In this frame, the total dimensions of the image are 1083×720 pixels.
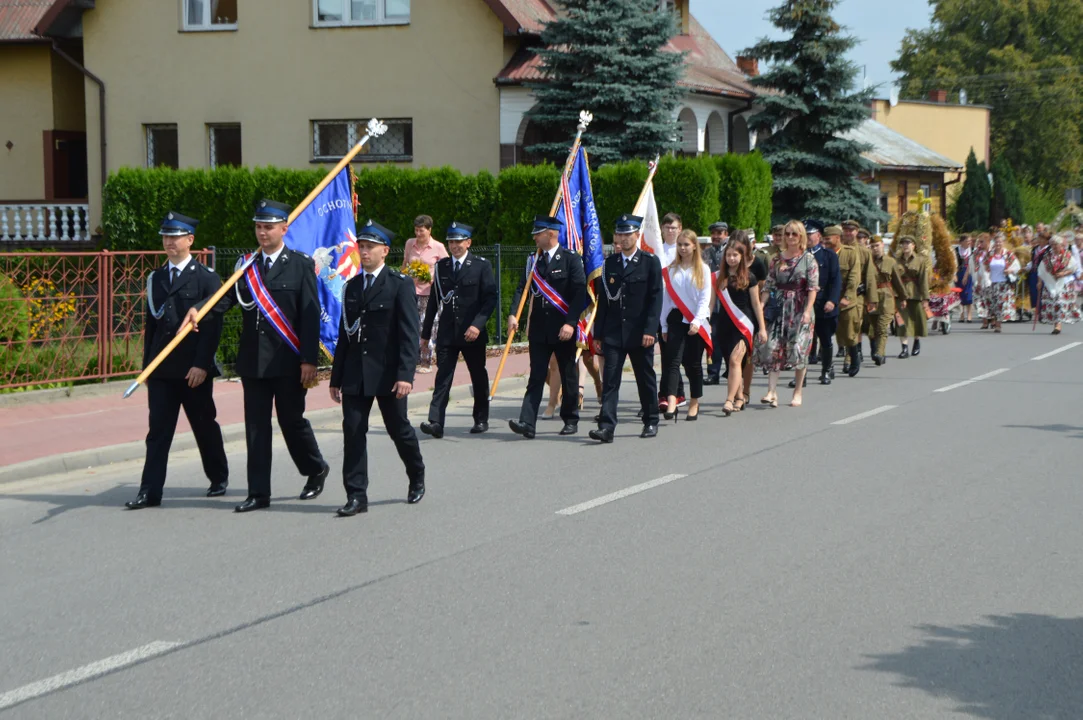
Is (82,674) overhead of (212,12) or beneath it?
beneath

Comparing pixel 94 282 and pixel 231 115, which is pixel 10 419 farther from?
pixel 231 115

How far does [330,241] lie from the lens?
10.4 meters

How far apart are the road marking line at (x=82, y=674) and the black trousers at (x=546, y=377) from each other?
6.21 m

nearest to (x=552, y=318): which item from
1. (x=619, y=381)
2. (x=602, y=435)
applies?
(x=619, y=381)

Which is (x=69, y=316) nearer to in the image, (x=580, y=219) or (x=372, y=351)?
(x=580, y=219)

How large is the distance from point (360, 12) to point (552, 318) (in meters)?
18.1

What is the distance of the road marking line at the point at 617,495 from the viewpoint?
27.3ft

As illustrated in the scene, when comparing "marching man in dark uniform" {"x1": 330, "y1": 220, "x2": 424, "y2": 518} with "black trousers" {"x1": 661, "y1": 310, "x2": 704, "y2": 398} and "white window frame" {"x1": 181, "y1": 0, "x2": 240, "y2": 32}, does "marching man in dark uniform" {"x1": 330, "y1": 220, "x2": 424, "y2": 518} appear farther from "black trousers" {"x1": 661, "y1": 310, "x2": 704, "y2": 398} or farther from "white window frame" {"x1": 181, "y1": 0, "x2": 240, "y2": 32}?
"white window frame" {"x1": 181, "y1": 0, "x2": 240, "y2": 32}

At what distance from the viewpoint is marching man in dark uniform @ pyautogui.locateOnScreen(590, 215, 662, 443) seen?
37.0 feet

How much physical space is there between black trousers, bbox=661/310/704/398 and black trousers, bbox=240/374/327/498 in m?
4.73

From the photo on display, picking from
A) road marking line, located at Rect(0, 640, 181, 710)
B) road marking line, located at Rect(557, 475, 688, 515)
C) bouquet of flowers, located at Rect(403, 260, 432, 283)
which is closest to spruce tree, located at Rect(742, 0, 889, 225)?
bouquet of flowers, located at Rect(403, 260, 432, 283)

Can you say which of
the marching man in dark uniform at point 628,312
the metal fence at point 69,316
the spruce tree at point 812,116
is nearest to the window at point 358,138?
the spruce tree at point 812,116

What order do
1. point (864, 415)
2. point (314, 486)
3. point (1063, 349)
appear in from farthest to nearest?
1. point (1063, 349)
2. point (864, 415)
3. point (314, 486)

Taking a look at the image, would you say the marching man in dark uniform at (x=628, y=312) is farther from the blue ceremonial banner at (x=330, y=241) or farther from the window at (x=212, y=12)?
the window at (x=212, y=12)
